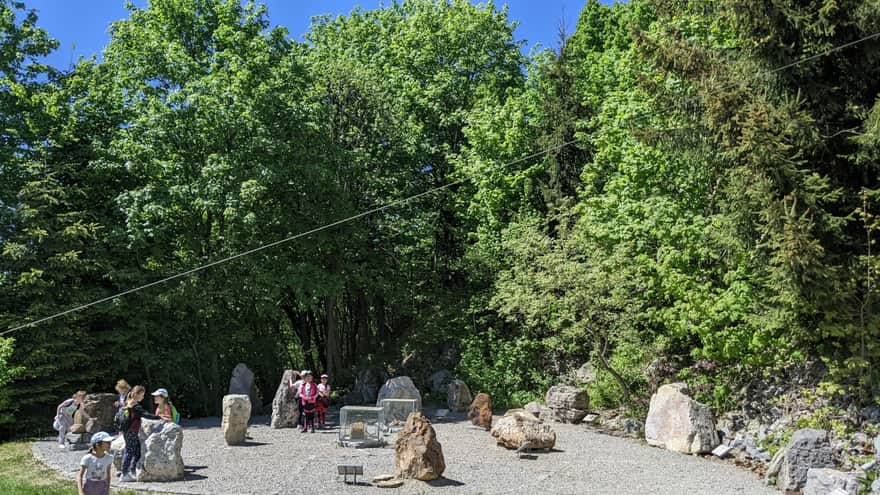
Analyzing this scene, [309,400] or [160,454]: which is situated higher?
[309,400]

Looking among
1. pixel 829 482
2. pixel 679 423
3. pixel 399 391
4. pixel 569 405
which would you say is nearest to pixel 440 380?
pixel 399 391

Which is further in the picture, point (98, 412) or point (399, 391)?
point (399, 391)

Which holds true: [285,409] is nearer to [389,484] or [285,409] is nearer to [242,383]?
[242,383]

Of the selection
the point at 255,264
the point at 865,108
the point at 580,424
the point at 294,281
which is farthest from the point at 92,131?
the point at 865,108

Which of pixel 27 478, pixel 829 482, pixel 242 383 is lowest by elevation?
pixel 27 478

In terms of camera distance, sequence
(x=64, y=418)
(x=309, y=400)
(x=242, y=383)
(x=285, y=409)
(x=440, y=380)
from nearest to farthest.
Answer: (x=64, y=418), (x=309, y=400), (x=285, y=409), (x=242, y=383), (x=440, y=380)

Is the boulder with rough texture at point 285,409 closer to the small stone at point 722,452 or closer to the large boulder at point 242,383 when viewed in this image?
the large boulder at point 242,383

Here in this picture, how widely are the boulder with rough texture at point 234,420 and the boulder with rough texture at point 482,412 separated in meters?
5.66

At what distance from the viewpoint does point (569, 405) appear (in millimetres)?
17234

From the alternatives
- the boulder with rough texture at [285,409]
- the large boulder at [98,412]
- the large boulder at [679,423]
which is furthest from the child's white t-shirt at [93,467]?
the large boulder at [679,423]

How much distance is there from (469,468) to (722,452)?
15.5ft

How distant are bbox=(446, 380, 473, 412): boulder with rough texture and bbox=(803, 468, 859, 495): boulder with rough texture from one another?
1110 cm

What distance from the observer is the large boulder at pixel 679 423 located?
13047 millimetres

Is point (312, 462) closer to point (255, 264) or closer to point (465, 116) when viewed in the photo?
point (255, 264)
